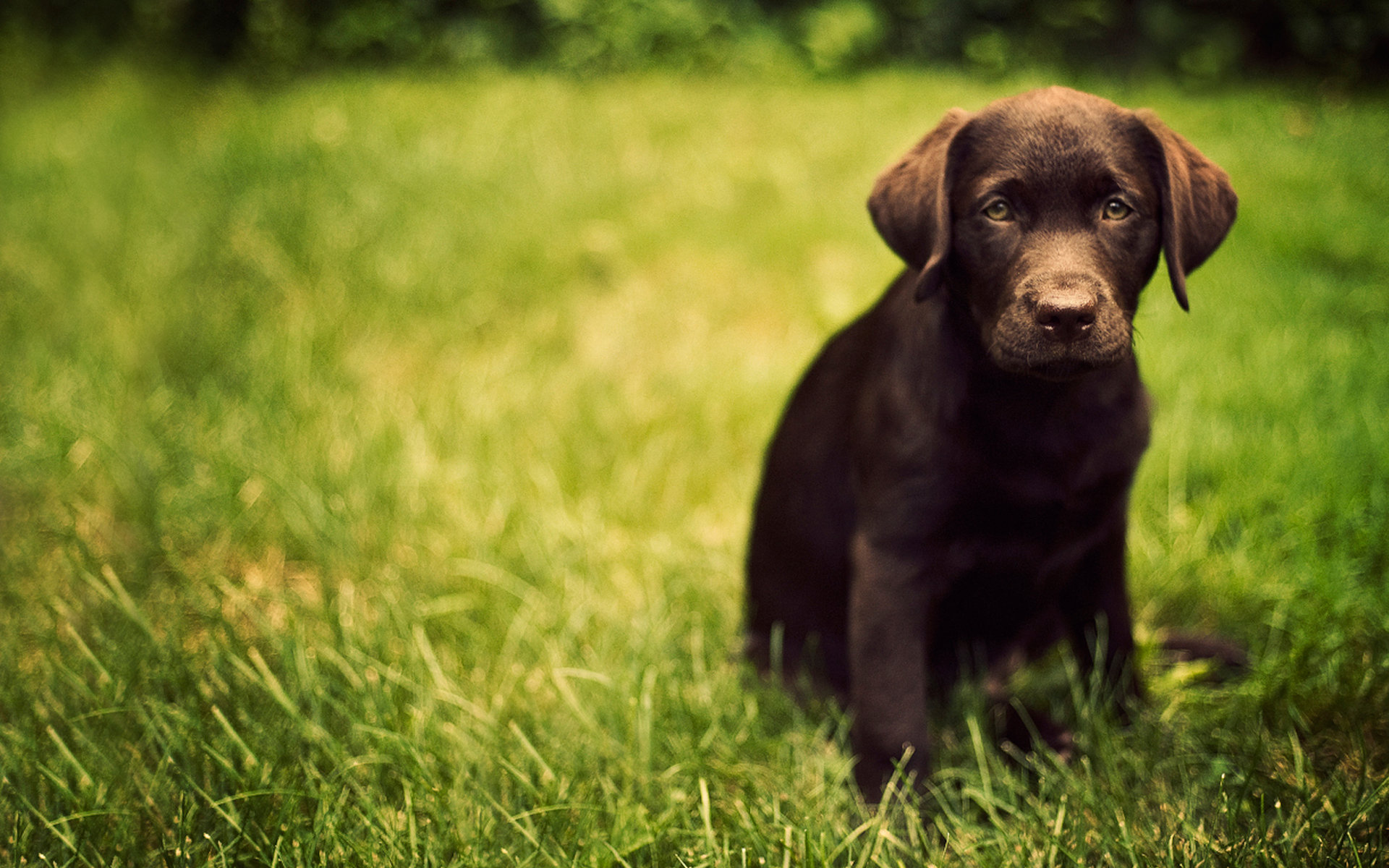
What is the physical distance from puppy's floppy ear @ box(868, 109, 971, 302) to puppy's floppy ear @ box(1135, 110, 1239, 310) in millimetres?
355

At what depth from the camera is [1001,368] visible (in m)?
1.63

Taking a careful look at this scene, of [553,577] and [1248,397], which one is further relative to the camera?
[1248,397]

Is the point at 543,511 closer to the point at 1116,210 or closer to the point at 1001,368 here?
the point at 1001,368

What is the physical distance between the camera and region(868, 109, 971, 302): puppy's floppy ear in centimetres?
168

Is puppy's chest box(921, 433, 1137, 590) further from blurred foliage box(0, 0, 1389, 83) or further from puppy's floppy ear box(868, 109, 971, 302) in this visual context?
blurred foliage box(0, 0, 1389, 83)

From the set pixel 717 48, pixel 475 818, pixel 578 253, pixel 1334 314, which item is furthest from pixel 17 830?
pixel 717 48

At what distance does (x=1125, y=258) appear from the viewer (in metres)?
1.68

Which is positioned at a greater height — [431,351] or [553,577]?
[431,351]

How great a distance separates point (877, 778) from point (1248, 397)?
6.79 ft

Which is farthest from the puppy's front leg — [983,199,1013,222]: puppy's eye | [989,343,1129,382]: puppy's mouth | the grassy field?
[983,199,1013,222]: puppy's eye

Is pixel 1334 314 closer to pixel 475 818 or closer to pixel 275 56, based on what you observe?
pixel 475 818

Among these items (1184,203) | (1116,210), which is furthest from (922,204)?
(1184,203)

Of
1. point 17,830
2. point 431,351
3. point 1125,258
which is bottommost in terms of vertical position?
point 17,830

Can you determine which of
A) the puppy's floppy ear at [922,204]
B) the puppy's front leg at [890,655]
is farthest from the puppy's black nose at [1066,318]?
the puppy's front leg at [890,655]
